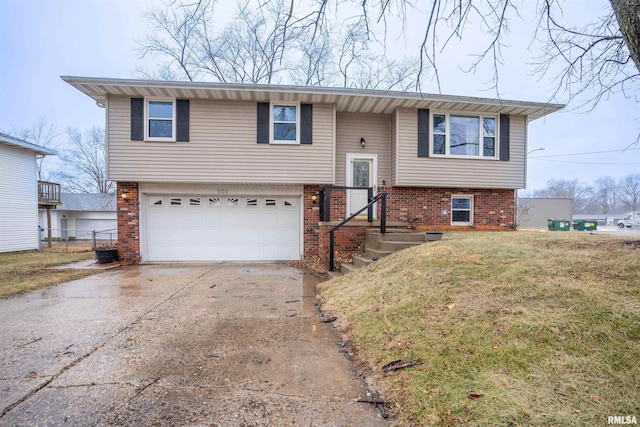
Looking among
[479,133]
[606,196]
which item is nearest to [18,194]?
[479,133]

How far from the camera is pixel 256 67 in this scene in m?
16.0

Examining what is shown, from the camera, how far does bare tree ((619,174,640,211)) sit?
4697cm

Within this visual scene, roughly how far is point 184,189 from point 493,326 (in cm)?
897

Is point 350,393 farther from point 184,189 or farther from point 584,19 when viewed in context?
point 184,189

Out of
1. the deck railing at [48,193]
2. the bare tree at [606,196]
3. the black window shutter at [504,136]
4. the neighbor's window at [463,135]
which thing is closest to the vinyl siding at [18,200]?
the deck railing at [48,193]

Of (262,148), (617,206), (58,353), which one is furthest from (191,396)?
(617,206)

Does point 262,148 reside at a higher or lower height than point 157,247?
higher

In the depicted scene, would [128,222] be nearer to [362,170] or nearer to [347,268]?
[347,268]

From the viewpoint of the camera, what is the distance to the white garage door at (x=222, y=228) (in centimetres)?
952

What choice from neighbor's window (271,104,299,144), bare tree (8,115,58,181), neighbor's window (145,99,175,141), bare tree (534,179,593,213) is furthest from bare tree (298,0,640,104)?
bare tree (534,179,593,213)

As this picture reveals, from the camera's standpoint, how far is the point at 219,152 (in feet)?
29.8

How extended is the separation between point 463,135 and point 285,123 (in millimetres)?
5717

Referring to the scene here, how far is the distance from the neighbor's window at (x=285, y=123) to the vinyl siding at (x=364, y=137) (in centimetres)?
148

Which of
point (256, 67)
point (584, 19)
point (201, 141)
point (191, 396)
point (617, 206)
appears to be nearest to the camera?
point (191, 396)
